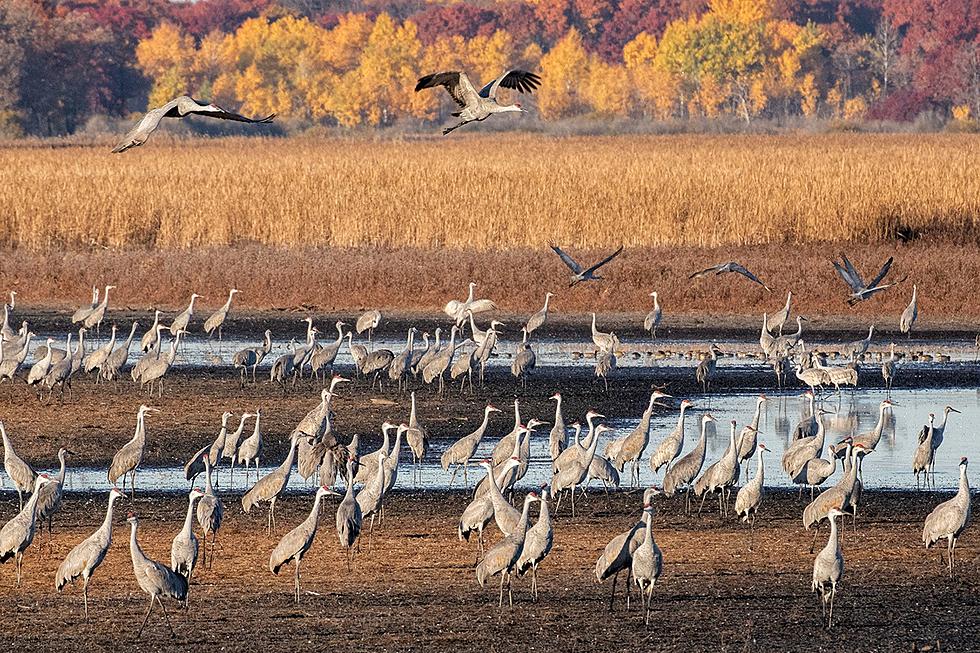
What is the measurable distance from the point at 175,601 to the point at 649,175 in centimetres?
2738

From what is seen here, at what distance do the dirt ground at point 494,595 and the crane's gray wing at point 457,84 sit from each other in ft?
10.8

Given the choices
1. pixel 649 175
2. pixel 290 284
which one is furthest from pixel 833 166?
pixel 290 284

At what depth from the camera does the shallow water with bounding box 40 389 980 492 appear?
598 inches

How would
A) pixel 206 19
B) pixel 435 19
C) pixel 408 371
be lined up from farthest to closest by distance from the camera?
1. pixel 206 19
2. pixel 435 19
3. pixel 408 371

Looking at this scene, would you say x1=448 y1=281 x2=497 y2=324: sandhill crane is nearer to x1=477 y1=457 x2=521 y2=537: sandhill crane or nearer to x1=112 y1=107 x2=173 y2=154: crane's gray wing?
x1=112 y1=107 x2=173 y2=154: crane's gray wing

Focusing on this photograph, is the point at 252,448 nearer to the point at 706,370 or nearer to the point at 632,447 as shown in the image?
the point at 632,447

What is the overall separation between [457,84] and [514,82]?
468 mm

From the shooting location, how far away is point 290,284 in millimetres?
29281

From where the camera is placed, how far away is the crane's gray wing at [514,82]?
14439mm

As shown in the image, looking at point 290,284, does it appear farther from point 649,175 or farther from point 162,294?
point 649,175

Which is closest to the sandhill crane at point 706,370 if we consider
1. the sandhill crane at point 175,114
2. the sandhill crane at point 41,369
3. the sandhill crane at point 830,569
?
the sandhill crane at point 41,369

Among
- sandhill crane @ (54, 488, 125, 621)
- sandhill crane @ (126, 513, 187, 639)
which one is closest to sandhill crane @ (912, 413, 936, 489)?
sandhill crane @ (126, 513, 187, 639)

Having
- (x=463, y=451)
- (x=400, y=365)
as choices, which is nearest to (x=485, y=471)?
(x=463, y=451)

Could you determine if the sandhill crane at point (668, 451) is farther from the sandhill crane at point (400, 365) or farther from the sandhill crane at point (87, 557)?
the sandhill crane at point (400, 365)
